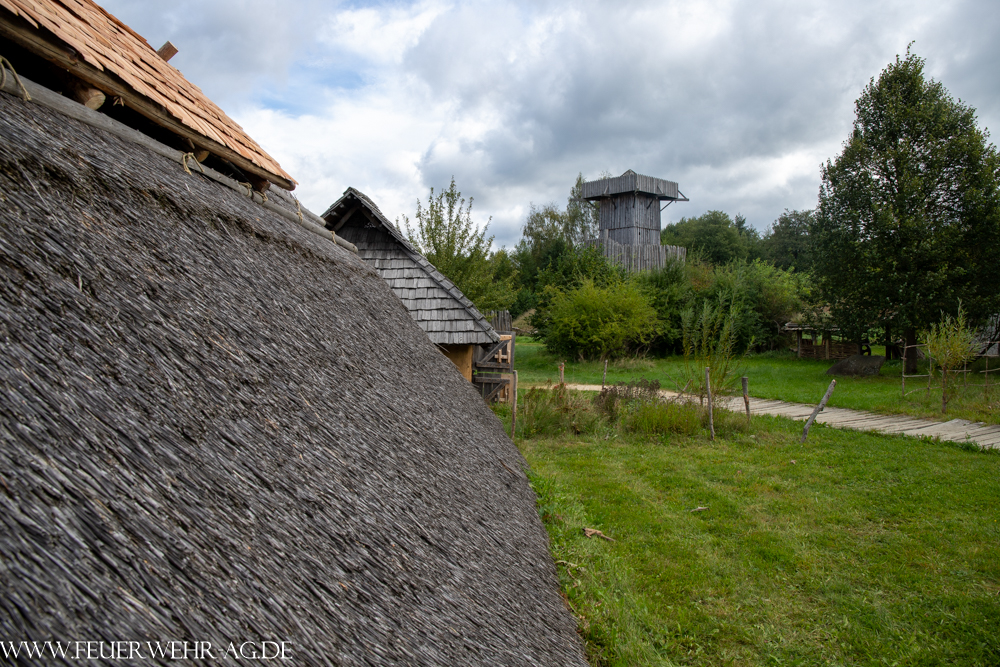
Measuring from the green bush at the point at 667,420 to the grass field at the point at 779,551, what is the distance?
32.4 inches

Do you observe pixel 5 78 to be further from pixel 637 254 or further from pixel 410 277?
pixel 637 254

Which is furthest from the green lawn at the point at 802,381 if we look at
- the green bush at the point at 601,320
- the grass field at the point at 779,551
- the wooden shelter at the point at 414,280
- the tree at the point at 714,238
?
the tree at the point at 714,238

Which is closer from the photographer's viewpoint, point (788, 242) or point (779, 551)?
point (779, 551)

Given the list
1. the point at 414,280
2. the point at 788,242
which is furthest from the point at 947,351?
the point at 788,242

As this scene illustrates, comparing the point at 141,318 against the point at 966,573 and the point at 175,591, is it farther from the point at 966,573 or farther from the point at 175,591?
the point at 966,573

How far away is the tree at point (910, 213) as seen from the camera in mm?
17578

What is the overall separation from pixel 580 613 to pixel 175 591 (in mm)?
3162

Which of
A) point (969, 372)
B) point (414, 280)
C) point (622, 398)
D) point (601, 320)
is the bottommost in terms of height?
point (622, 398)

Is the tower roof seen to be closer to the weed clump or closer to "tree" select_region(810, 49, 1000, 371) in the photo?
"tree" select_region(810, 49, 1000, 371)

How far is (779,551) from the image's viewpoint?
5410 mm

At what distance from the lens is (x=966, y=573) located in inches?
193

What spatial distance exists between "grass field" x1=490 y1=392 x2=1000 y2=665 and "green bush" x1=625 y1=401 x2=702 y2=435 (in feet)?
2.70

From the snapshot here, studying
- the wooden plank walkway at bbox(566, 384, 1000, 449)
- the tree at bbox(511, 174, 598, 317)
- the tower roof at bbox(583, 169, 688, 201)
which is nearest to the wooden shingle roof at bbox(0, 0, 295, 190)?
the wooden plank walkway at bbox(566, 384, 1000, 449)

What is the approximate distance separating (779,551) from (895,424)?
308 inches
